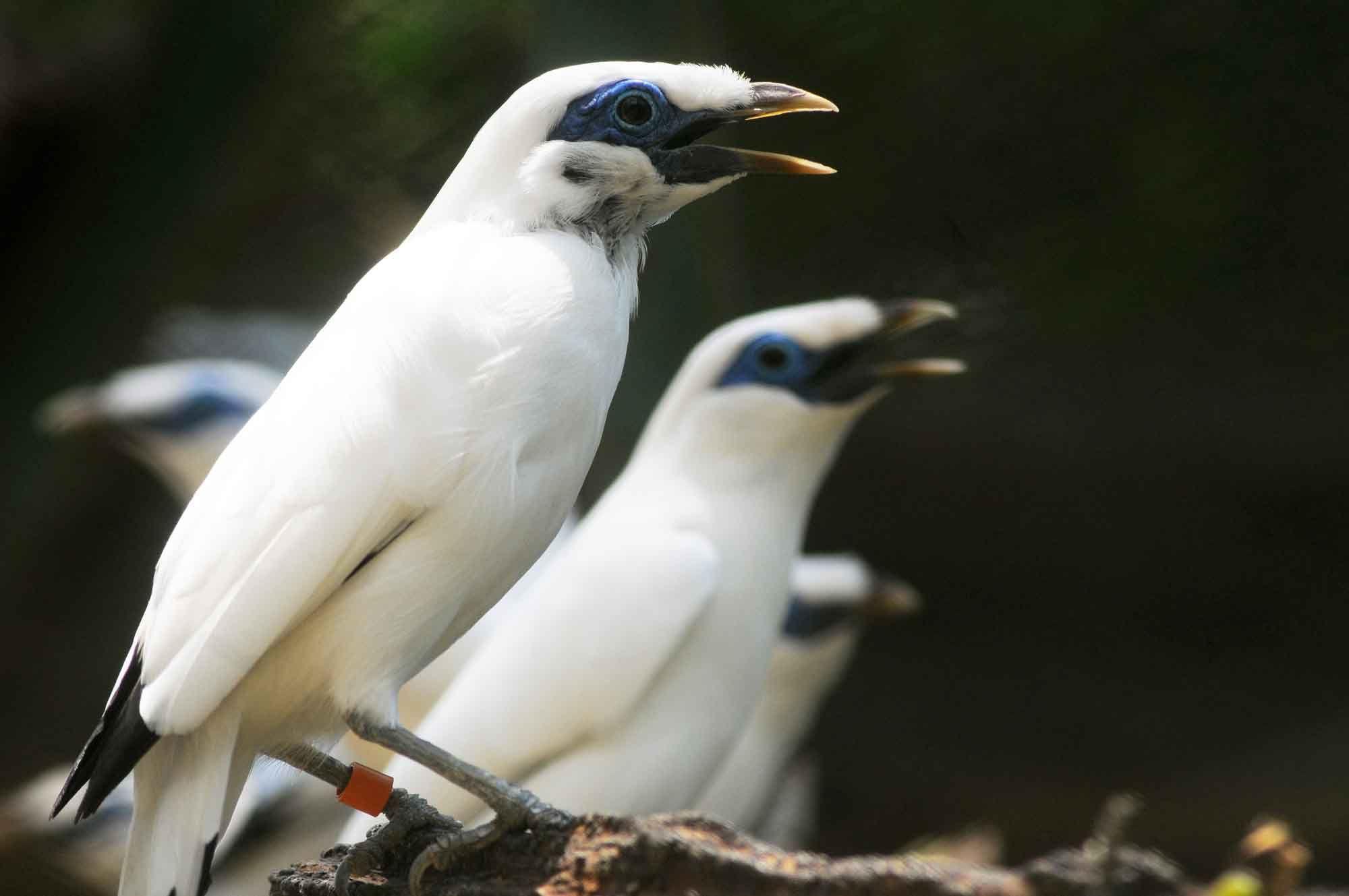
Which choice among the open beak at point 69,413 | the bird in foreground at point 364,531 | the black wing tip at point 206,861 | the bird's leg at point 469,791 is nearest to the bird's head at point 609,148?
the bird in foreground at point 364,531

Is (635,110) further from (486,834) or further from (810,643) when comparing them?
(810,643)

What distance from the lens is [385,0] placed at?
4215 mm

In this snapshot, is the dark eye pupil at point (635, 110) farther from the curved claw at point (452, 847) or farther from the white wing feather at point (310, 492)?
the curved claw at point (452, 847)

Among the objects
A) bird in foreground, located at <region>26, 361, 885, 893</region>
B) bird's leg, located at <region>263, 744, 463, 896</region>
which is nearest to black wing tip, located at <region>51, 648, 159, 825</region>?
bird's leg, located at <region>263, 744, 463, 896</region>

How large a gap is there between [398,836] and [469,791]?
8.6 inches

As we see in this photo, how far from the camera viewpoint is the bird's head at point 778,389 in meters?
4.32

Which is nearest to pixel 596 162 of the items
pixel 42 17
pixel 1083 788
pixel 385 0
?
pixel 385 0

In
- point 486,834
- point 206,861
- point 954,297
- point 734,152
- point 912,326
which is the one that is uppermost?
point 954,297

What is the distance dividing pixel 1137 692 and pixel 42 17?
17.4ft

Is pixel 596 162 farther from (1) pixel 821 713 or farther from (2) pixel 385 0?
(1) pixel 821 713

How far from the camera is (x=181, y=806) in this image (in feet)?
7.99

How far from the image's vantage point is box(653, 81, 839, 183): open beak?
2682 millimetres

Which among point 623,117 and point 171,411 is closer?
point 623,117

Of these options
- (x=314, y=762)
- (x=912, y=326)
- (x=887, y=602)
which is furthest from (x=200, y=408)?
(x=314, y=762)
